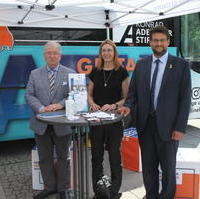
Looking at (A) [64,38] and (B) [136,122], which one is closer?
(B) [136,122]

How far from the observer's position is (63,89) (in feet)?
11.7

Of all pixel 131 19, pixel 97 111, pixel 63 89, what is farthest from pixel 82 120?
pixel 131 19

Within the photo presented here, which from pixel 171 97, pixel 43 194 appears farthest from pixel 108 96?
pixel 43 194

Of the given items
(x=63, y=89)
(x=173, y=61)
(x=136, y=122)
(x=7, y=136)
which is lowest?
(x=7, y=136)

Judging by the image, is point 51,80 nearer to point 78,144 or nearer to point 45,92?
point 45,92

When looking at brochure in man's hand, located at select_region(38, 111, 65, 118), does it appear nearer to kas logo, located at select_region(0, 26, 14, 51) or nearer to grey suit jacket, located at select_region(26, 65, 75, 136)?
grey suit jacket, located at select_region(26, 65, 75, 136)

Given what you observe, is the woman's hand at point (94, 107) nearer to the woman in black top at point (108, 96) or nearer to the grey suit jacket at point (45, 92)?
the woman in black top at point (108, 96)

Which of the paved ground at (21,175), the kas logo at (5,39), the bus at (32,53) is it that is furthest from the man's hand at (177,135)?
the kas logo at (5,39)

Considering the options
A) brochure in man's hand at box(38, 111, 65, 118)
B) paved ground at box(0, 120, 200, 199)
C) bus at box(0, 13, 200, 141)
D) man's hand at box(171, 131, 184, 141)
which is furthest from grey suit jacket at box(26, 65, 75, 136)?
bus at box(0, 13, 200, 141)

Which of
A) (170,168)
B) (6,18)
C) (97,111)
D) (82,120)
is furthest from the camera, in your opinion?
(6,18)

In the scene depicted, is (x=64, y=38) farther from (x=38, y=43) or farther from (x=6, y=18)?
(x=6, y=18)

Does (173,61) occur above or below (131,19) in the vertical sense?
below

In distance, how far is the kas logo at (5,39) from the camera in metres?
5.18

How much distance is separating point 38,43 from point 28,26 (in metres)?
0.30
